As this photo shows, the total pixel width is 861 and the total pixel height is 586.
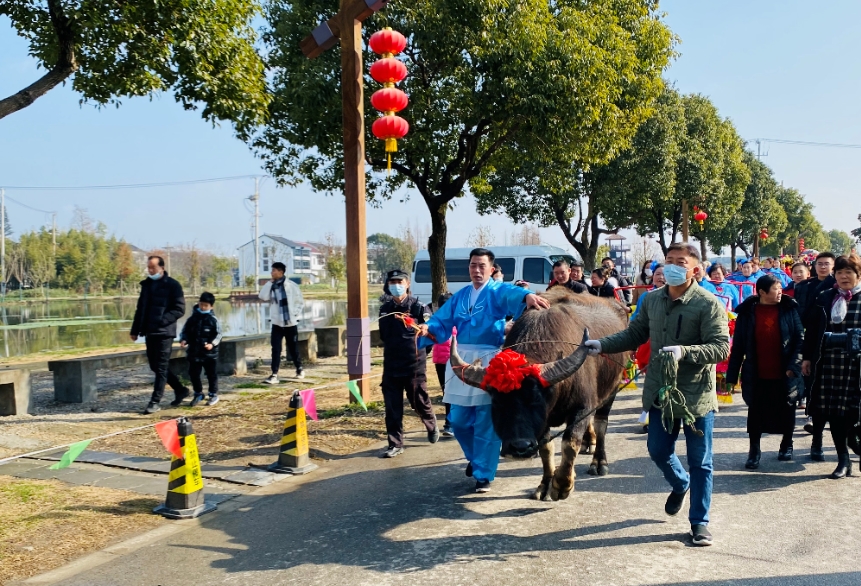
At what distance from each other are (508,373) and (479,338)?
113 centimetres

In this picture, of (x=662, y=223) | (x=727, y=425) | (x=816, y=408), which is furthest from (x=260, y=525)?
(x=662, y=223)

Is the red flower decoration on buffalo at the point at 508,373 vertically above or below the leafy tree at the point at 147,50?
below

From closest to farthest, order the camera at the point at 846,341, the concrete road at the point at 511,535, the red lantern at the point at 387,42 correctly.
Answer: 1. the concrete road at the point at 511,535
2. the camera at the point at 846,341
3. the red lantern at the point at 387,42

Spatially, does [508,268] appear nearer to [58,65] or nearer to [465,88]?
[465,88]

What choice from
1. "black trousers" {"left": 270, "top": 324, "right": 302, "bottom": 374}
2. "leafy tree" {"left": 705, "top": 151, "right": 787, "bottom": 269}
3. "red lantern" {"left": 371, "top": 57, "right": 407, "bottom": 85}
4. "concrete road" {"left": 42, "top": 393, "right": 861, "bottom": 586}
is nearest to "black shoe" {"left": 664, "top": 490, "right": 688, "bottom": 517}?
"concrete road" {"left": 42, "top": 393, "right": 861, "bottom": 586}

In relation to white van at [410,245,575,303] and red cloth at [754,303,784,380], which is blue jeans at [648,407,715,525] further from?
white van at [410,245,575,303]

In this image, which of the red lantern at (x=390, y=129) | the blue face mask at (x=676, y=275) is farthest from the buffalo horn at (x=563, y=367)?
the red lantern at (x=390, y=129)

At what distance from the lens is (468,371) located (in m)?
5.15

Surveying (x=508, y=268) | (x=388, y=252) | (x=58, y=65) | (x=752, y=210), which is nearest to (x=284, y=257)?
(x=388, y=252)

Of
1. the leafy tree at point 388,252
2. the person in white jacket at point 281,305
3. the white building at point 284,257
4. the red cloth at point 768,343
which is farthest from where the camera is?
the white building at point 284,257

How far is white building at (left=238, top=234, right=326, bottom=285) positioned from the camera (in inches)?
4737

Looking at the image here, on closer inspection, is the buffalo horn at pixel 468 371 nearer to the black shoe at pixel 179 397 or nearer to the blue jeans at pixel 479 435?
the blue jeans at pixel 479 435

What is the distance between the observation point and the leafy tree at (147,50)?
761 cm

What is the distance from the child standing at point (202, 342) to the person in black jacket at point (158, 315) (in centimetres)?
35
